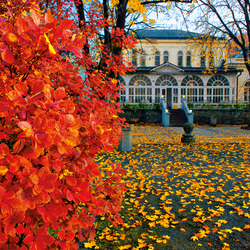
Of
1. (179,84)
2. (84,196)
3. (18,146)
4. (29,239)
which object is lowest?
(29,239)

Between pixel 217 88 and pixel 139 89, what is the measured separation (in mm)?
10853

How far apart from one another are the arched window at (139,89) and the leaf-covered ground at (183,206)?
68.5 ft

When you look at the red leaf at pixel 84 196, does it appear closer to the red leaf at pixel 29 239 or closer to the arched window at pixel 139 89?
the red leaf at pixel 29 239

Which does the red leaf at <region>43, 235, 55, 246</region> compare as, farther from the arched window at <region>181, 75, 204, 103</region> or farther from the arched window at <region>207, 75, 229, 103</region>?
the arched window at <region>207, 75, 229, 103</region>

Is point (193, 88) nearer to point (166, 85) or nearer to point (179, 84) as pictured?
point (179, 84)

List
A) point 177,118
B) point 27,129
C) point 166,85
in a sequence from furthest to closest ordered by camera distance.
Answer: point 166,85
point 177,118
point 27,129

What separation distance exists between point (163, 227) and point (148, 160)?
12.6 feet

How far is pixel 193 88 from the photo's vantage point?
2753 cm

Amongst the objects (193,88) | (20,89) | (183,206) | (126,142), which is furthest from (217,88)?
(20,89)

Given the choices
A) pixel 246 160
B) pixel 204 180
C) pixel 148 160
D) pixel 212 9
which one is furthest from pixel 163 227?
pixel 212 9

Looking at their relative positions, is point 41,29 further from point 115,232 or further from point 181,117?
point 181,117

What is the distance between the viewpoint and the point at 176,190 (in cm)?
420

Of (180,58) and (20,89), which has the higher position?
(180,58)

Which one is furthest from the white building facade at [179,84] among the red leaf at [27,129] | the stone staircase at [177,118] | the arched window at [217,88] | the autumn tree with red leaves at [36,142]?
the red leaf at [27,129]
